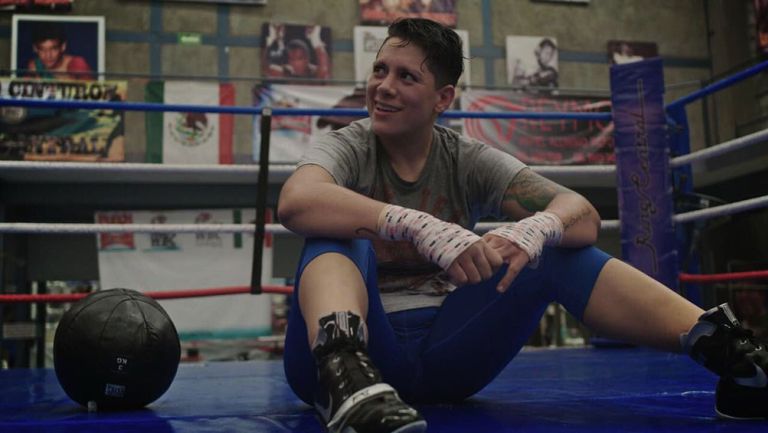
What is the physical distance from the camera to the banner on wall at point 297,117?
288 inches

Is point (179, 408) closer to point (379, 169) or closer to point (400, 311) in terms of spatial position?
point (400, 311)

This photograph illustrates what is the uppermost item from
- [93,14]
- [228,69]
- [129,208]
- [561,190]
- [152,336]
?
[93,14]

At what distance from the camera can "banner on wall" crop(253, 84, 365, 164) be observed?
Result: 288 inches

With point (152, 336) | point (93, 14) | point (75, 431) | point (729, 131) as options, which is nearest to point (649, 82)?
point (152, 336)

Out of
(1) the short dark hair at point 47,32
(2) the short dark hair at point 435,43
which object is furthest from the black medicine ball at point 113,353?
(1) the short dark hair at point 47,32

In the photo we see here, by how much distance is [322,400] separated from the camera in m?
1.03

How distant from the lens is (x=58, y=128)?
6.96 m

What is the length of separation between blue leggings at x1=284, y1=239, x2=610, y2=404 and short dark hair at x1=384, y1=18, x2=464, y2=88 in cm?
39

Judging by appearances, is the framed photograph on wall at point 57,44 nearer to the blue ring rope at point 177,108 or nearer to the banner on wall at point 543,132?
the banner on wall at point 543,132

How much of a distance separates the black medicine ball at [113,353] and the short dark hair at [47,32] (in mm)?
7182

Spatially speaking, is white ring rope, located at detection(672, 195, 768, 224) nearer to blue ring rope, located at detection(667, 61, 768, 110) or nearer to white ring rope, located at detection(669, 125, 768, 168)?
white ring rope, located at detection(669, 125, 768, 168)

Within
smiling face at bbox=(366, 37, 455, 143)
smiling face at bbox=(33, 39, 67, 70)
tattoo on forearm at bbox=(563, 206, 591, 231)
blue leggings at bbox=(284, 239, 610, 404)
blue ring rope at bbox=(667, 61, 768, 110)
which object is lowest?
blue leggings at bbox=(284, 239, 610, 404)

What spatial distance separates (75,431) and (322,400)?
0.45m

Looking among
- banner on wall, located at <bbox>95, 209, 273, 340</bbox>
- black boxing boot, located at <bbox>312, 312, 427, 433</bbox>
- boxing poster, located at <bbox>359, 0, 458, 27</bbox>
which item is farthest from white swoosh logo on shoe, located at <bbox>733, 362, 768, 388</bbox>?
boxing poster, located at <bbox>359, 0, 458, 27</bbox>
